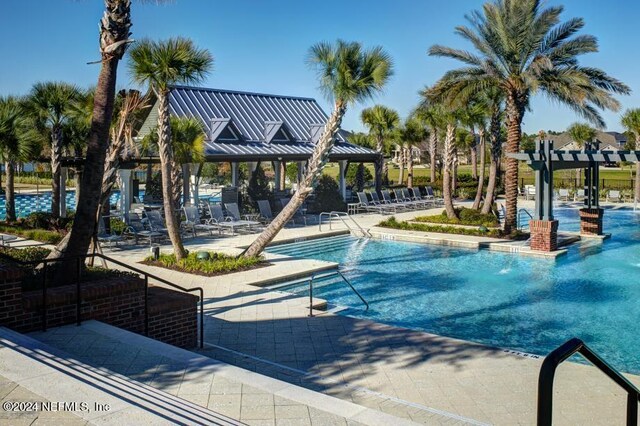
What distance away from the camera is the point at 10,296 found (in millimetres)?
7586

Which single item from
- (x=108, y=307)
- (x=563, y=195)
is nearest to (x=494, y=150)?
(x=563, y=195)

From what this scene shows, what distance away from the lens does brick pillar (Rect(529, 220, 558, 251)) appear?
18.2m

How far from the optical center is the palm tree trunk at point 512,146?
66.3 ft

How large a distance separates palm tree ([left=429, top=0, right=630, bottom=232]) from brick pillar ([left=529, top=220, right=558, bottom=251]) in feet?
6.24

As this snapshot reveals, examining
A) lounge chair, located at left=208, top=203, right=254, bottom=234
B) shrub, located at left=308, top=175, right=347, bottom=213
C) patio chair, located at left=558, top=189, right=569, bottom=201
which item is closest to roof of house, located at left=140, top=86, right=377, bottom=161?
shrub, located at left=308, top=175, right=347, bottom=213

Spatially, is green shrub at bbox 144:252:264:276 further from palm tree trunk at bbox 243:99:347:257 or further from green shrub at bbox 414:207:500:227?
green shrub at bbox 414:207:500:227

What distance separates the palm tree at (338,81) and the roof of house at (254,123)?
8716 millimetres

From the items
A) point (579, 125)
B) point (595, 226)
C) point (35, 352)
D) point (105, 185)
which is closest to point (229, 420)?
point (35, 352)

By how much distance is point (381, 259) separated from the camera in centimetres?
1795

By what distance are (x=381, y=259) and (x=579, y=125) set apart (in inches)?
1267

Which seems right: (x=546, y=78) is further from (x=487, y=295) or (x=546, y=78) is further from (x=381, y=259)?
(x=487, y=295)

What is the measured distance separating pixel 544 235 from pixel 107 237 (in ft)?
40.5

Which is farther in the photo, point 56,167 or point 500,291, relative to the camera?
point 56,167

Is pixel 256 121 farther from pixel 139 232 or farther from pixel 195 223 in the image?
pixel 139 232
